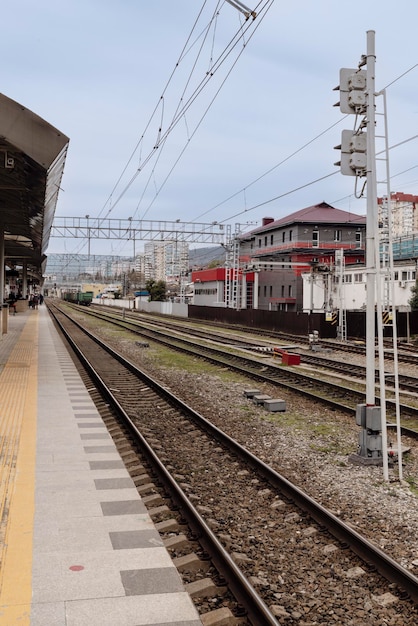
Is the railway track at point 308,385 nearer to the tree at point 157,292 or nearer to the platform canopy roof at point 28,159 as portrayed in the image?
the platform canopy roof at point 28,159

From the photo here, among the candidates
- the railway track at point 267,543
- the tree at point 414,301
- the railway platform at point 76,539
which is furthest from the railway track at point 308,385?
the tree at point 414,301

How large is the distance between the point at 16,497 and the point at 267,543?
8.75 ft

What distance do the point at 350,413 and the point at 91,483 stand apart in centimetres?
661

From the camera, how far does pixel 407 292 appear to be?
40094 mm

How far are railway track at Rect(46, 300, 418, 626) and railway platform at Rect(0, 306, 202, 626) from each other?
422mm

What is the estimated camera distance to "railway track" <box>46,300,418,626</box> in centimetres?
429

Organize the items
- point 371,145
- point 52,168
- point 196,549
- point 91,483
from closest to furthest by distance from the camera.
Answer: point 196,549 → point 91,483 → point 371,145 → point 52,168

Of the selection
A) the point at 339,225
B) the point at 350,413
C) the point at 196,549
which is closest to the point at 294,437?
the point at 350,413

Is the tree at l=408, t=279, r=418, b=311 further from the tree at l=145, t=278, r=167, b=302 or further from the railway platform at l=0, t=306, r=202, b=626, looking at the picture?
the tree at l=145, t=278, r=167, b=302

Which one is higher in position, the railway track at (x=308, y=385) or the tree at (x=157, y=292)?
the tree at (x=157, y=292)

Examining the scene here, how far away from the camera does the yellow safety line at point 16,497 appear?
157 inches

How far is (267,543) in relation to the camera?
5.43 metres

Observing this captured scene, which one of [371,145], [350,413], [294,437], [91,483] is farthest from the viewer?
[350,413]

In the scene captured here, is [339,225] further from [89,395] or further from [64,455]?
[64,455]
